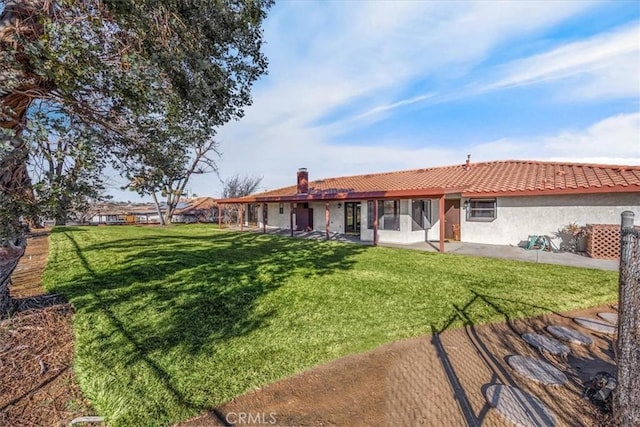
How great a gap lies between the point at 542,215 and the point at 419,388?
12.0 m

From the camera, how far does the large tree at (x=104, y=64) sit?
117 inches

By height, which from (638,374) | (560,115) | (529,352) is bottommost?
(529,352)

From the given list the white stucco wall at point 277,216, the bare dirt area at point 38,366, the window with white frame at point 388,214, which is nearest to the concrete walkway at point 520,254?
the window with white frame at point 388,214

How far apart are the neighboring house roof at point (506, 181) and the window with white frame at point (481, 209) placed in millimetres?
700

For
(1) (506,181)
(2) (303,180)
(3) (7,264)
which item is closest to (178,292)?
(3) (7,264)

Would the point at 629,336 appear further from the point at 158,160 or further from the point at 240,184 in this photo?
the point at 240,184

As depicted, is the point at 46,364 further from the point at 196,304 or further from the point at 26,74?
the point at 26,74

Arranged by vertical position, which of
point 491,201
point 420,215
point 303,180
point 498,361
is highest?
point 303,180

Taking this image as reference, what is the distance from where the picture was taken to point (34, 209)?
10.6ft

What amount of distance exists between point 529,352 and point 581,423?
1433 millimetres

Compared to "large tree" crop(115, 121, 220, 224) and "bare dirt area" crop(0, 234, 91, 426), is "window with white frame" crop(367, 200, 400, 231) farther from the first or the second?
"bare dirt area" crop(0, 234, 91, 426)

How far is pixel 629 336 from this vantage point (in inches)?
103

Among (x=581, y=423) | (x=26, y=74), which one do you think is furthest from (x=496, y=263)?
(x=26, y=74)

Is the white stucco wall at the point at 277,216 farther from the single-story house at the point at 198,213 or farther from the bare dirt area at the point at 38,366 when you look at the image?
the single-story house at the point at 198,213
